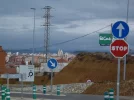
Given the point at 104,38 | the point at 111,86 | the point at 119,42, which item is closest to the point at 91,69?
the point at 111,86

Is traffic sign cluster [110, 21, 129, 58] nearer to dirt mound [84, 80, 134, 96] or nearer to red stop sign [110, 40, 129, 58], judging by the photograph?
red stop sign [110, 40, 129, 58]

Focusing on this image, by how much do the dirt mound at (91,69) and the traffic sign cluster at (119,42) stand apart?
51680 mm

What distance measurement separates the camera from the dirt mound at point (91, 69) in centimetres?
7084

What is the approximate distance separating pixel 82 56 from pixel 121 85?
39751mm

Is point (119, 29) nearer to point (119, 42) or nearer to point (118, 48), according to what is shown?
point (119, 42)

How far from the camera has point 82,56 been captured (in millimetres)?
82125

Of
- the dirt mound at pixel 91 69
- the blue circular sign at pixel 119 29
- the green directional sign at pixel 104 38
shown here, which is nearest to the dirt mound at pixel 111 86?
the green directional sign at pixel 104 38

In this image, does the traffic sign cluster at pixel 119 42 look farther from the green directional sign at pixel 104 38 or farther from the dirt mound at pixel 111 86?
the green directional sign at pixel 104 38

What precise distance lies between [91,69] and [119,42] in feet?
199

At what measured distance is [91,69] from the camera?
76000mm

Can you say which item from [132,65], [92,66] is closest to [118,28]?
[132,65]

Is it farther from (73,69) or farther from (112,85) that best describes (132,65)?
(112,85)

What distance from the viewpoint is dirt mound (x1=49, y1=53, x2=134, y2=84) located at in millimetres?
70838

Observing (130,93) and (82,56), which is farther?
(82,56)
